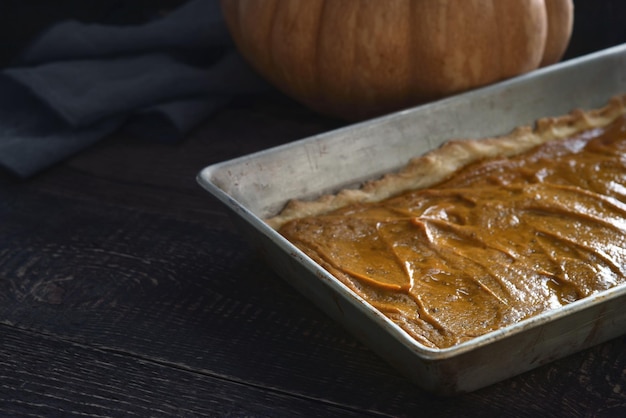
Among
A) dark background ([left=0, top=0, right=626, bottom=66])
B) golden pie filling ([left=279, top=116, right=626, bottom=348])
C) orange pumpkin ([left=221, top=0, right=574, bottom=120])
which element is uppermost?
orange pumpkin ([left=221, top=0, right=574, bottom=120])

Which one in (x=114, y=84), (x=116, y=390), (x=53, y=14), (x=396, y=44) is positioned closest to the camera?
(x=116, y=390)

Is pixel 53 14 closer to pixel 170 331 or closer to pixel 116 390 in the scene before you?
pixel 170 331

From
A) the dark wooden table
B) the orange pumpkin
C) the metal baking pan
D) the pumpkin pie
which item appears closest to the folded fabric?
the dark wooden table

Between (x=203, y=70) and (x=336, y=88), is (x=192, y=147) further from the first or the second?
(x=336, y=88)

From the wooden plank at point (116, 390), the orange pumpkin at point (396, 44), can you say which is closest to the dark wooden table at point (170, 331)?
the wooden plank at point (116, 390)

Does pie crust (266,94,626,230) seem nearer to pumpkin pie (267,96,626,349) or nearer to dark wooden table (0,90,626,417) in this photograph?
pumpkin pie (267,96,626,349)

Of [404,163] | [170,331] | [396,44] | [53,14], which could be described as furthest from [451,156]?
[53,14]

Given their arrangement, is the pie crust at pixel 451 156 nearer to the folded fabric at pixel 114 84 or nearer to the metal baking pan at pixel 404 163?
the metal baking pan at pixel 404 163
